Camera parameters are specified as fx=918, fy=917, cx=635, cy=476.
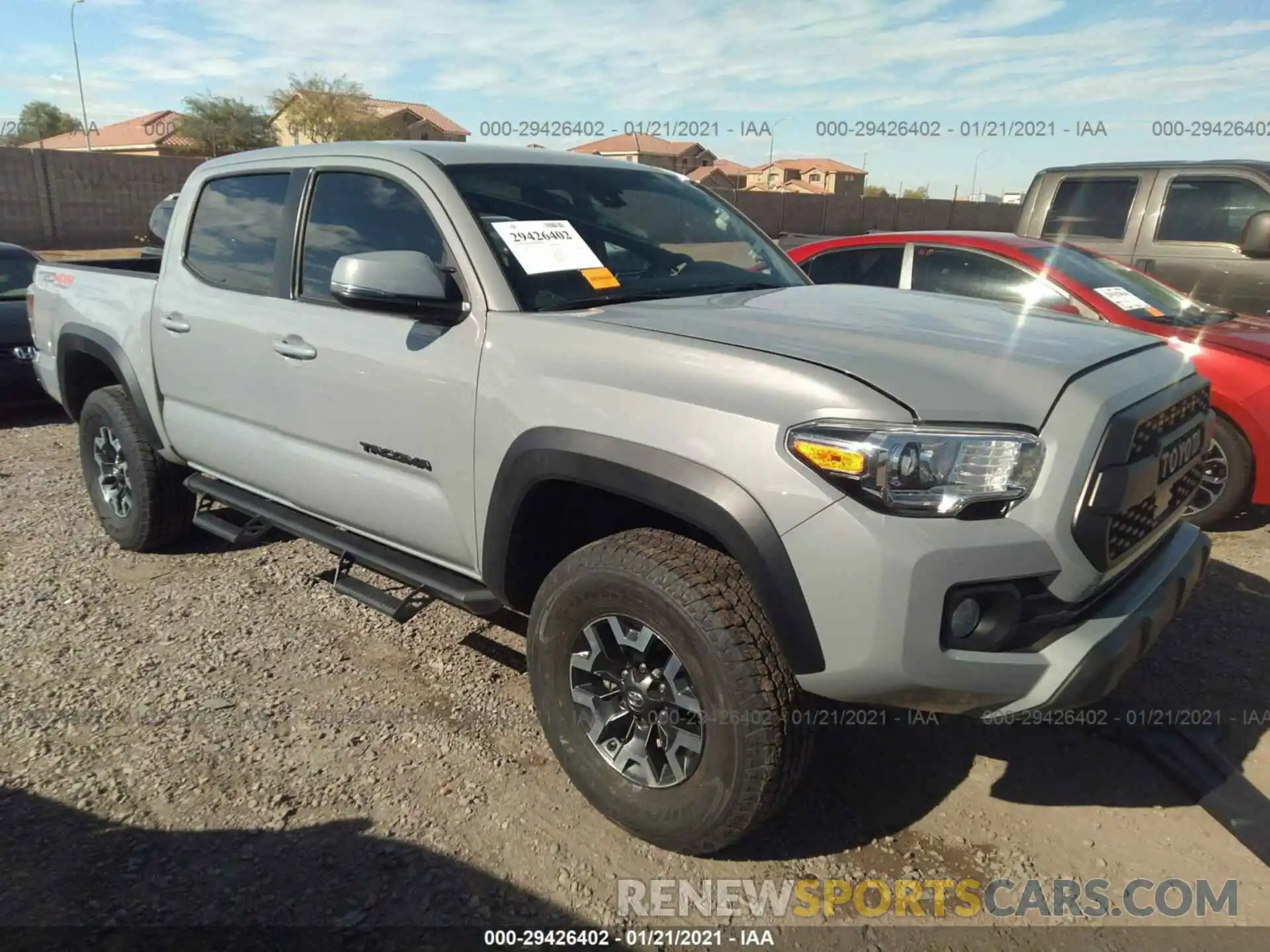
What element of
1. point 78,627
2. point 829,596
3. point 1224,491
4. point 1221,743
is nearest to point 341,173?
point 78,627

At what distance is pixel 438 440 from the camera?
2.91 meters

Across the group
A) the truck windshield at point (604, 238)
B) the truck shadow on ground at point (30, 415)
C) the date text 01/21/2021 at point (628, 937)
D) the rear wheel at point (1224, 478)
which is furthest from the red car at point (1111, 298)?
the truck shadow on ground at point (30, 415)

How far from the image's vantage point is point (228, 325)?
3.74 metres

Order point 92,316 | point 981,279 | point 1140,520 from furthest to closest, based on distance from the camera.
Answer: point 981,279, point 92,316, point 1140,520

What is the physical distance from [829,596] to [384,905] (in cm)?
143

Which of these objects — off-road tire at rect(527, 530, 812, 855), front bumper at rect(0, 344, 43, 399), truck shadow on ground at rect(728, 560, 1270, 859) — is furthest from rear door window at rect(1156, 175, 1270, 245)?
front bumper at rect(0, 344, 43, 399)

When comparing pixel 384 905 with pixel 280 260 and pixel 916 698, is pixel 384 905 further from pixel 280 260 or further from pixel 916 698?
pixel 280 260

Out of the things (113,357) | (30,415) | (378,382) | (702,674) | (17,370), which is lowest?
(30,415)

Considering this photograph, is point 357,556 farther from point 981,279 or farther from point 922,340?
point 981,279

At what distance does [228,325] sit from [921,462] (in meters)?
2.90

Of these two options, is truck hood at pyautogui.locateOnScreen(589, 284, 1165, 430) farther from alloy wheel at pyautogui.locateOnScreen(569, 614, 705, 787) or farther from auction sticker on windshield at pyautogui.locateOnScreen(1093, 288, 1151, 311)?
auction sticker on windshield at pyautogui.locateOnScreen(1093, 288, 1151, 311)

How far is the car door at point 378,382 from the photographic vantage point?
288 cm

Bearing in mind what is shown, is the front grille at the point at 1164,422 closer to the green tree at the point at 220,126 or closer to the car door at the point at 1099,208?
the car door at the point at 1099,208

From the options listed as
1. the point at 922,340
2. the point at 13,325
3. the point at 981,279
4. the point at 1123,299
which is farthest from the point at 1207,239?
the point at 13,325
